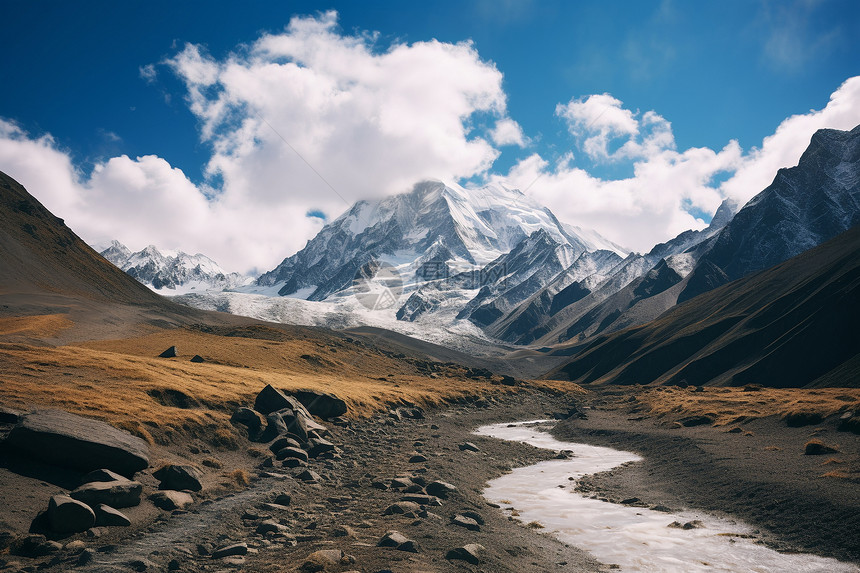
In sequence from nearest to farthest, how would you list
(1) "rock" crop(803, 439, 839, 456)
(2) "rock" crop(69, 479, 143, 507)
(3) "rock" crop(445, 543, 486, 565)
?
1. (3) "rock" crop(445, 543, 486, 565)
2. (2) "rock" crop(69, 479, 143, 507)
3. (1) "rock" crop(803, 439, 839, 456)

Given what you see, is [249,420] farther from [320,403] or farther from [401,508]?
[401,508]

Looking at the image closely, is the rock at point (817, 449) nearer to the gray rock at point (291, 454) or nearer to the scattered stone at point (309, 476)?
the scattered stone at point (309, 476)

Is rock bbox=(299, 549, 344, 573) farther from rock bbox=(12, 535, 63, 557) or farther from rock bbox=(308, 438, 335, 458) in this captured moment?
rock bbox=(308, 438, 335, 458)

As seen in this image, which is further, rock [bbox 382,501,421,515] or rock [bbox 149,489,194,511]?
rock [bbox 382,501,421,515]

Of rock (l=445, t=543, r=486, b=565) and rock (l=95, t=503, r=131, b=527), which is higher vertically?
rock (l=95, t=503, r=131, b=527)

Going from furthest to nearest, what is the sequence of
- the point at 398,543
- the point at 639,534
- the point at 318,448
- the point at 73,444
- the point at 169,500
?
the point at 318,448
the point at 639,534
the point at 169,500
the point at 73,444
the point at 398,543

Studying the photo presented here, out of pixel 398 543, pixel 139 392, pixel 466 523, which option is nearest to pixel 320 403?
pixel 139 392

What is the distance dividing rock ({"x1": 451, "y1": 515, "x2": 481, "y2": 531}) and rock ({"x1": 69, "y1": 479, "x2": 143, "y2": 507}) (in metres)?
13.1

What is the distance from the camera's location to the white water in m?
18.2

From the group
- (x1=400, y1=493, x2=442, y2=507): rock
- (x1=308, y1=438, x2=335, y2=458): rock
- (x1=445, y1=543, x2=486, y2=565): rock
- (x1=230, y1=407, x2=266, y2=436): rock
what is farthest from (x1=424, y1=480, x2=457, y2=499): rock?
(x1=230, y1=407, x2=266, y2=436): rock

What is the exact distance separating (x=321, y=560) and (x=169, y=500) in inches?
364

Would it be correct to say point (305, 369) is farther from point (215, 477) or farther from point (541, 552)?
point (541, 552)

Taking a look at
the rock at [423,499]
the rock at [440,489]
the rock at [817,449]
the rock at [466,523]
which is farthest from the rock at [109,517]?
the rock at [817,449]

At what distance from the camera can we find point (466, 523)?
1994cm
